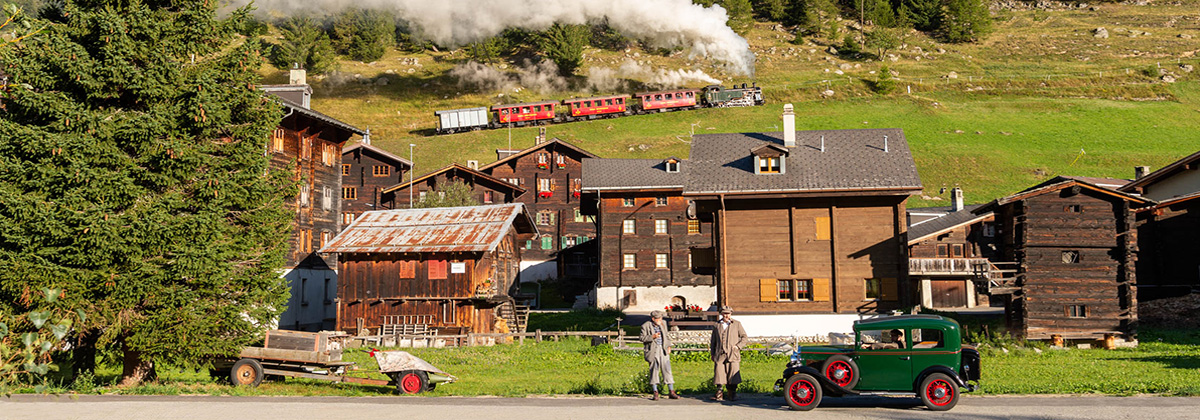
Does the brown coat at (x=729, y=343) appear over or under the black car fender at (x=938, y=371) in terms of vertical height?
over

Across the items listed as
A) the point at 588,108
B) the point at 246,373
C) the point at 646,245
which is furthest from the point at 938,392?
the point at 588,108

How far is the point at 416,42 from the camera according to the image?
142m

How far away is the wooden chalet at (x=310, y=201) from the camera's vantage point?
132 ft

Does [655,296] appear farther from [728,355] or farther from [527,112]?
[527,112]

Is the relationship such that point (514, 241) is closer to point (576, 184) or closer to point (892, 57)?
point (576, 184)

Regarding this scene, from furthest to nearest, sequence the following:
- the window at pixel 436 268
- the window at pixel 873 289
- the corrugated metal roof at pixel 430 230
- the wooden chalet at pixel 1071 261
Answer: the window at pixel 436 268 → the corrugated metal roof at pixel 430 230 → the window at pixel 873 289 → the wooden chalet at pixel 1071 261

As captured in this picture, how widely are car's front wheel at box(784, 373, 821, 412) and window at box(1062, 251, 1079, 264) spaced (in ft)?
63.0

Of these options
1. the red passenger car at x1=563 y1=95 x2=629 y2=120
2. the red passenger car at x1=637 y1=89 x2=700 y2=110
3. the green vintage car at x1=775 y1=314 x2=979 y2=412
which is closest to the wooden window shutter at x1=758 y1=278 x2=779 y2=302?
the green vintage car at x1=775 y1=314 x2=979 y2=412

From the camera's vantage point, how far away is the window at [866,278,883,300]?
104ft

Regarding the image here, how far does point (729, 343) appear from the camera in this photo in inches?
618

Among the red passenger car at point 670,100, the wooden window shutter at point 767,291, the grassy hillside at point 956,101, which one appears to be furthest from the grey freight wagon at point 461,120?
the wooden window shutter at point 767,291

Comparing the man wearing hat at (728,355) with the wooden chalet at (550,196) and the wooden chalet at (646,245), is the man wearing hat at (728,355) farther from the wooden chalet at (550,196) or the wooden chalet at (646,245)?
the wooden chalet at (550,196)

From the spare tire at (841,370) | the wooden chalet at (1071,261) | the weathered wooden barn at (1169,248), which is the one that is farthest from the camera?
the weathered wooden barn at (1169,248)

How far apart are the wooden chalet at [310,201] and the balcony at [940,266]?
28801 millimetres
